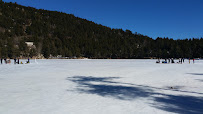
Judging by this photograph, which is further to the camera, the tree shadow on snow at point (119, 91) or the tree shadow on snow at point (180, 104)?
the tree shadow on snow at point (119, 91)

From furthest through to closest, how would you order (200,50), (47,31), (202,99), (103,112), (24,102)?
(47,31) → (200,50) → (202,99) → (24,102) → (103,112)

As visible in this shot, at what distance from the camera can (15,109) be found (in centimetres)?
559

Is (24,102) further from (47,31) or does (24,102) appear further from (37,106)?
(47,31)

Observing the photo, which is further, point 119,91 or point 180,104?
point 119,91

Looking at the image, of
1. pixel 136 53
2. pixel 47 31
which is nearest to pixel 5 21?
pixel 47 31

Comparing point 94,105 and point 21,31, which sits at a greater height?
point 21,31

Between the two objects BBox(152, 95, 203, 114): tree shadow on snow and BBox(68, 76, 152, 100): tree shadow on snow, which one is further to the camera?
BBox(68, 76, 152, 100): tree shadow on snow

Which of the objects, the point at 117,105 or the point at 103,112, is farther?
the point at 117,105

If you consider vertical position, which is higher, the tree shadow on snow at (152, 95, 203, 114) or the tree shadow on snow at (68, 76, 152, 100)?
the tree shadow on snow at (152, 95, 203, 114)

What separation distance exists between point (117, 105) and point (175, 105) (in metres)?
2.14

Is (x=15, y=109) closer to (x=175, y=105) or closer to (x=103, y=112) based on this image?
(x=103, y=112)

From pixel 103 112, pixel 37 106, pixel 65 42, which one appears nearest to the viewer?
pixel 103 112

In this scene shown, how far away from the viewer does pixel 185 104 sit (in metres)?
6.23

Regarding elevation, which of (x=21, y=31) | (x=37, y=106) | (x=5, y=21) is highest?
(x=5, y=21)
